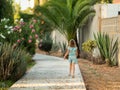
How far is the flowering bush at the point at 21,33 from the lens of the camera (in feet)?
71.1

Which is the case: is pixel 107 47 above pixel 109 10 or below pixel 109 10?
below

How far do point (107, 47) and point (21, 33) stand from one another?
184 inches

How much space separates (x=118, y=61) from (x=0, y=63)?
765cm

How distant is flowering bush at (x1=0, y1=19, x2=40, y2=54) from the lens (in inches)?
853

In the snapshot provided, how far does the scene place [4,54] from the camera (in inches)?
581

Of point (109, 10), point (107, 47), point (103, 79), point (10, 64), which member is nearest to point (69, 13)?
point (109, 10)

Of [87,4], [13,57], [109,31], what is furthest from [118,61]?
[87,4]

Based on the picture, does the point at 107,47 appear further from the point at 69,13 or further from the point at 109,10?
the point at 69,13

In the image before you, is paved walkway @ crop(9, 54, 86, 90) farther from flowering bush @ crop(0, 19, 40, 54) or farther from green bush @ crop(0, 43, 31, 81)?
flowering bush @ crop(0, 19, 40, 54)

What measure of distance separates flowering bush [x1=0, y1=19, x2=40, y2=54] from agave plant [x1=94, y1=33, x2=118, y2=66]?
3687 millimetres

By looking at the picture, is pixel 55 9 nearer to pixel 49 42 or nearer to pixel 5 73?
pixel 49 42

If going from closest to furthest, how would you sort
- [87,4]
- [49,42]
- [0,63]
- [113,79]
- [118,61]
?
[0,63] → [113,79] → [118,61] → [87,4] → [49,42]

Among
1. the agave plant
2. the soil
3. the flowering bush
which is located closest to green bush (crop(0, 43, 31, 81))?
the soil

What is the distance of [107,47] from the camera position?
72.7ft
